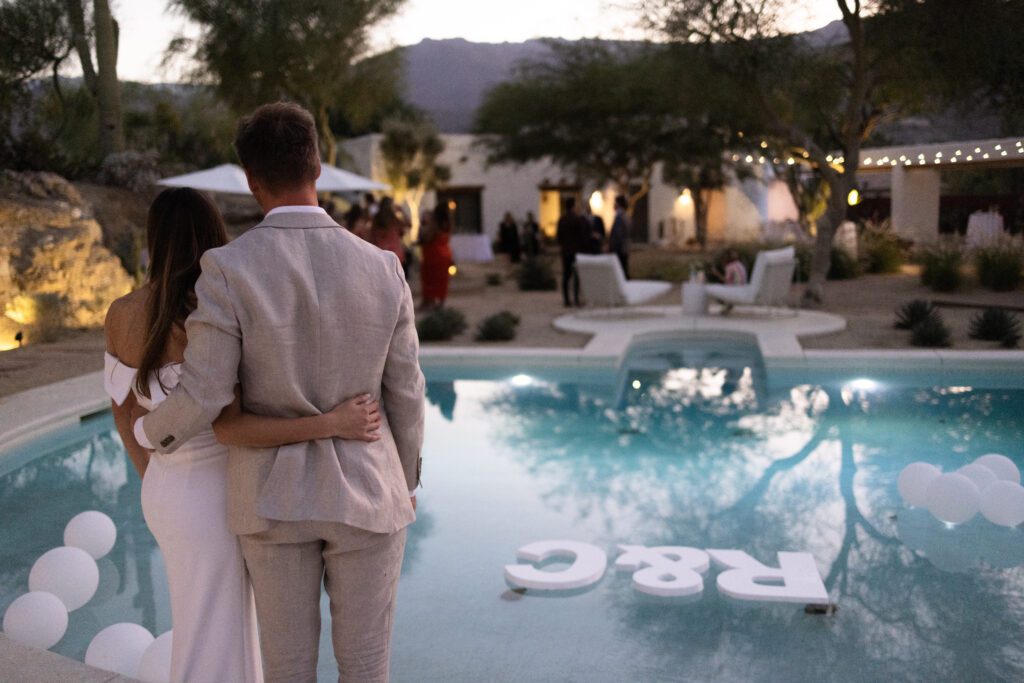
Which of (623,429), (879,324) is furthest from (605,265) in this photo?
(623,429)

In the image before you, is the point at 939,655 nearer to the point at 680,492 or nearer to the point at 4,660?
the point at 680,492

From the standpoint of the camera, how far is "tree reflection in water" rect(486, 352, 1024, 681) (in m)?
3.55

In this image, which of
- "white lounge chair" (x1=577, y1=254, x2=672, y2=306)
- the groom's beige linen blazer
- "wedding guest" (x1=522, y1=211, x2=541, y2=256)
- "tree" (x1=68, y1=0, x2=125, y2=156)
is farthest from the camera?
"wedding guest" (x1=522, y1=211, x2=541, y2=256)

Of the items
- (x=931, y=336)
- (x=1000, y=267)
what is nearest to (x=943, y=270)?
(x=1000, y=267)

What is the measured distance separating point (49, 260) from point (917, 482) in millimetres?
10131

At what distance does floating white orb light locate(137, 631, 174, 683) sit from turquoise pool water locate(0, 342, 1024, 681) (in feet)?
1.99

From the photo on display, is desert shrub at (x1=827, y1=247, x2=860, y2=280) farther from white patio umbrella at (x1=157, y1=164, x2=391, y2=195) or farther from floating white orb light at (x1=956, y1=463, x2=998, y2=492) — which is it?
floating white orb light at (x1=956, y1=463, x2=998, y2=492)

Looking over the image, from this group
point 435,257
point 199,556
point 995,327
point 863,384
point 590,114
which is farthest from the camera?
point 590,114

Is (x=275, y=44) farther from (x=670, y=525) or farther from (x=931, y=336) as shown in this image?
(x=670, y=525)

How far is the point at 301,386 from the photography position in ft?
6.26

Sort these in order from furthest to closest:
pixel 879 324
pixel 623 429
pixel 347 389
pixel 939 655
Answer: pixel 879 324 < pixel 623 429 < pixel 939 655 < pixel 347 389

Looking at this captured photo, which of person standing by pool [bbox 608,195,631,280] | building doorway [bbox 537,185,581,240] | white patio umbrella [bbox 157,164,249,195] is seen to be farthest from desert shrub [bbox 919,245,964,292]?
building doorway [bbox 537,185,581,240]

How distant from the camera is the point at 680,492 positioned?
18.5ft

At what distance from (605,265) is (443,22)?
51.3ft
